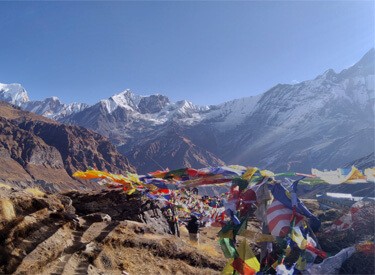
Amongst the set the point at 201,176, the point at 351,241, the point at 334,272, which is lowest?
the point at 351,241

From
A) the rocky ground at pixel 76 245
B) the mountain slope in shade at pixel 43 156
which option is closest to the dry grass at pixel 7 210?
the rocky ground at pixel 76 245

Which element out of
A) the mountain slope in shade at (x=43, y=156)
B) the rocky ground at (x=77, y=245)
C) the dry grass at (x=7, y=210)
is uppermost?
the mountain slope in shade at (x=43, y=156)

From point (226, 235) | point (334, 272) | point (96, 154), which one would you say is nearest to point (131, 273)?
point (226, 235)

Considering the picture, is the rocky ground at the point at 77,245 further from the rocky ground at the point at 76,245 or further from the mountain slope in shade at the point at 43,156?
the mountain slope in shade at the point at 43,156

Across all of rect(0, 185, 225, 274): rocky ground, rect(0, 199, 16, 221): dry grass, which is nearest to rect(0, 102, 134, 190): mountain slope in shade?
rect(0, 185, 225, 274): rocky ground

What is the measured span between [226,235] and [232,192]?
1429 millimetres

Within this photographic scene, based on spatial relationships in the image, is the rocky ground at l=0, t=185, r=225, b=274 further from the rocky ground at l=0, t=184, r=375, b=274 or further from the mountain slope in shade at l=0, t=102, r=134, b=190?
the mountain slope in shade at l=0, t=102, r=134, b=190

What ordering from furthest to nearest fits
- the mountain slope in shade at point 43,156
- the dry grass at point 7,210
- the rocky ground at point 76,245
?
1. the mountain slope in shade at point 43,156
2. the dry grass at point 7,210
3. the rocky ground at point 76,245

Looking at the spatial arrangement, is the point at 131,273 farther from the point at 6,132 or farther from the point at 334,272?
the point at 6,132

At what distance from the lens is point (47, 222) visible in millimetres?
9594

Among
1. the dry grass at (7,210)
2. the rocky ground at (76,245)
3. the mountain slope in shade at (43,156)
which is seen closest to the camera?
the rocky ground at (76,245)

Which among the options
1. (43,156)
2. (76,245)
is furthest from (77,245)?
(43,156)

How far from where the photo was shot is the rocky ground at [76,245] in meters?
7.95

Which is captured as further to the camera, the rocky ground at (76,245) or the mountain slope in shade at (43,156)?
the mountain slope in shade at (43,156)
